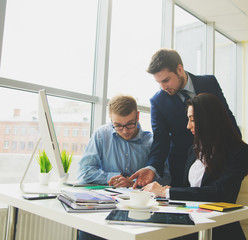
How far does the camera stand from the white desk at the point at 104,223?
84cm

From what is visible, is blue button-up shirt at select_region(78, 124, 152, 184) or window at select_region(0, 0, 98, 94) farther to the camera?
window at select_region(0, 0, 98, 94)

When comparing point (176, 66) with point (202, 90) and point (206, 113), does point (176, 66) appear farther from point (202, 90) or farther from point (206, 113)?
point (206, 113)

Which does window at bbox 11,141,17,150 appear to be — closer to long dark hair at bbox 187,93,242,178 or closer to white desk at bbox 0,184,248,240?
white desk at bbox 0,184,248,240

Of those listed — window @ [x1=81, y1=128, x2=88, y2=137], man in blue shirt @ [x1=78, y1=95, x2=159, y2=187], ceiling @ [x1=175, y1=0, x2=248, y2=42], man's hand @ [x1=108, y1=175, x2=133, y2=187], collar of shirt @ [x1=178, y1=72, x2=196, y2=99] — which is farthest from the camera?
ceiling @ [x1=175, y1=0, x2=248, y2=42]

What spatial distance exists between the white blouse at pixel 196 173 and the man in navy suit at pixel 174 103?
396 millimetres

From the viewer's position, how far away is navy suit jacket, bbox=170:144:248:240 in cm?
139

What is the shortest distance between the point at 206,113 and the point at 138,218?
2.99 feet

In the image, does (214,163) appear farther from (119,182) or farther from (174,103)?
(174,103)

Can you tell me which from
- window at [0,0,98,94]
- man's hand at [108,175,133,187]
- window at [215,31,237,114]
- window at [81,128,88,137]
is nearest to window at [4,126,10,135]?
window at [0,0,98,94]

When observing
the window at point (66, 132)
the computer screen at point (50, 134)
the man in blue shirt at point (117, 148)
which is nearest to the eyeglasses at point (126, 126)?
the man in blue shirt at point (117, 148)

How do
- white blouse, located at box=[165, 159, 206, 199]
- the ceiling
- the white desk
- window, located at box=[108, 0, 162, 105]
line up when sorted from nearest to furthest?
the white desk → white blouse, located at box=[165, 159, 206, 199] → window, located at box=[108, 0, 162, 105] → the ceiling

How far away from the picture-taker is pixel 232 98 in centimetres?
573

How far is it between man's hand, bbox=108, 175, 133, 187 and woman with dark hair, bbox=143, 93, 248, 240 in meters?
0.28

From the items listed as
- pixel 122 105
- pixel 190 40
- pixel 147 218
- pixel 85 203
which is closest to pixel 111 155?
pixel 122 105
